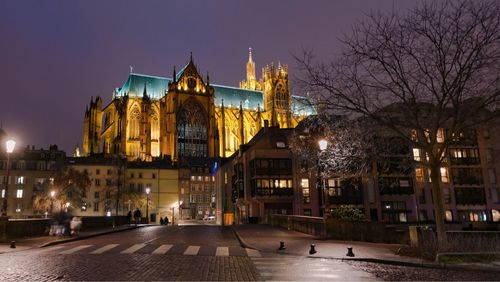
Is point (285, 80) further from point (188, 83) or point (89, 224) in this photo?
point (89, 224)

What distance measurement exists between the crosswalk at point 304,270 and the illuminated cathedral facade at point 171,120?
8328 centimetres

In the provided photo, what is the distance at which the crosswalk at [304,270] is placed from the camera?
10.2m

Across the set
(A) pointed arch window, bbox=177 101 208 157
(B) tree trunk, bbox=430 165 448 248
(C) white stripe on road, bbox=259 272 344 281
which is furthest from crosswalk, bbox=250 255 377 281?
(A) pointed arch window, bbox=177 101 208 157

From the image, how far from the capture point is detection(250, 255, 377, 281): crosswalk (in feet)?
33.6

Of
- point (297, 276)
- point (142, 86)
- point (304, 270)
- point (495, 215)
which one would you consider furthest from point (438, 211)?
point (142, 86)

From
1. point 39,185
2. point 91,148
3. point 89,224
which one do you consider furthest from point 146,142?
point 89,224

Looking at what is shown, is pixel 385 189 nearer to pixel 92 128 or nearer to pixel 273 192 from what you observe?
pixel 273 192

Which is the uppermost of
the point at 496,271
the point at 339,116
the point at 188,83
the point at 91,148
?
the point at 188,83

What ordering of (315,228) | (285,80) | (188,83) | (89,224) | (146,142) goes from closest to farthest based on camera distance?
1. (315,228)
2. (89,224)
3. (146,142)
4. (188,83)
5. (285,80)

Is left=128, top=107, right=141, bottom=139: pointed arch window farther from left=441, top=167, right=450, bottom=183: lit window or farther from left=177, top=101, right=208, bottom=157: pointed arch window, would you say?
left=441, top=167, right=450, bottom=183: lit window

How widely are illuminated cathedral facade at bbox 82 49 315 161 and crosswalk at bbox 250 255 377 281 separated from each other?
83.3m

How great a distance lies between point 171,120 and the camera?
101812mm

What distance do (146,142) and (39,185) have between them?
26702 millimetres

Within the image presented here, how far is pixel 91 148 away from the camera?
102625mm
